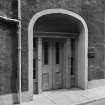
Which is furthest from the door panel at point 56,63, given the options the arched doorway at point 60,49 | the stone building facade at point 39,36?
the stone building facade at point 39,36

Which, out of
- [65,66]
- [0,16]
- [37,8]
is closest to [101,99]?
[65,66]

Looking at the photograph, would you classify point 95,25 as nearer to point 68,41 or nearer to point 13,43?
point 68,41

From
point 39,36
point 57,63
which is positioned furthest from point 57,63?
point 39,36

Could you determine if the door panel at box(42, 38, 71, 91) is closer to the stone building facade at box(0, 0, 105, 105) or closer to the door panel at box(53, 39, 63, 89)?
the door panel at box(53, 39, 63, 89)

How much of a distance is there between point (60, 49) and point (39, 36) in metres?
1.31

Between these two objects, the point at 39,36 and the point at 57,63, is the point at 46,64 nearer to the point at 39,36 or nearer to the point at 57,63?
the point at 57,63

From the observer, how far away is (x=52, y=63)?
27.6 ft

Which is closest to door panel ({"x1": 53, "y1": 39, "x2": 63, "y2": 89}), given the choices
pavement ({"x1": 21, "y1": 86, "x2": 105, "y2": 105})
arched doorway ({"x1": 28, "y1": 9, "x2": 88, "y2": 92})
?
arched doorway ({"x1": 28, "y1": 9, "x2": 88, "y2": 92})

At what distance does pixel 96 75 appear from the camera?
884 cm

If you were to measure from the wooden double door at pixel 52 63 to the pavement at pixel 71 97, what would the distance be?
1.30 feet

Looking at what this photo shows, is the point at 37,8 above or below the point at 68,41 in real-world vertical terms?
above

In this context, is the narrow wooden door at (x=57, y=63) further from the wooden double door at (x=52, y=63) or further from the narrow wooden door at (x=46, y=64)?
the narrow wooden door at (x=46, y=64)

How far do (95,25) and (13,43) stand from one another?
388 cm

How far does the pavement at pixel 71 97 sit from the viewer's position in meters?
6.97
